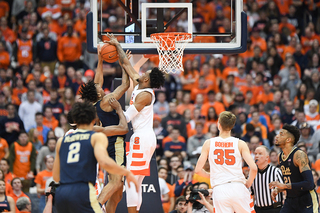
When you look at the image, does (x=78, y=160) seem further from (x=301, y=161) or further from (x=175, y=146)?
(x=175, y=146)

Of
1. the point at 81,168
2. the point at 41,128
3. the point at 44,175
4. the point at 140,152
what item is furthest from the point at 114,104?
the point at 41,128

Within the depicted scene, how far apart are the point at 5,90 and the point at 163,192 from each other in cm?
672

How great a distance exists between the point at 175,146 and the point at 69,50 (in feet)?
20.0

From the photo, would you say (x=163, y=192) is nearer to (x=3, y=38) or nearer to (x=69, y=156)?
(x=69, y=156)

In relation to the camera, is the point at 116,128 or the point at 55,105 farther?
the point at 55,105

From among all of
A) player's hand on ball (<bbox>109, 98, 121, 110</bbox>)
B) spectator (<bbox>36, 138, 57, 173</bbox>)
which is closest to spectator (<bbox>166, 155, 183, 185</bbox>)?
spectator (<bbox>36, 138, 57, 173</bbox>)

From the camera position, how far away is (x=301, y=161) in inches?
308

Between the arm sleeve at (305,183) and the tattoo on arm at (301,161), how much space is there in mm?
97

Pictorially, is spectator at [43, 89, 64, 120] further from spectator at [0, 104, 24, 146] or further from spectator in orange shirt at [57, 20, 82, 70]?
spectator in orange shirt at [57, 20, 82, 70]

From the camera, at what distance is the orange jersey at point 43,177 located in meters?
11.3

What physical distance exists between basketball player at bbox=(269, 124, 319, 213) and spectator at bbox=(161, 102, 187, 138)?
17.7 ft

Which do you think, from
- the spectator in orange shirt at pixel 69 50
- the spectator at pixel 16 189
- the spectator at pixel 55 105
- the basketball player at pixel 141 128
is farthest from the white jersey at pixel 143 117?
the spectator in orange shirt at pixel 69 50

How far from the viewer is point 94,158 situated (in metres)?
5.84

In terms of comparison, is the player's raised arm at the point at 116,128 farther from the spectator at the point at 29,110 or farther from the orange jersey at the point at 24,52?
the orange jersey at the point at 24,52
